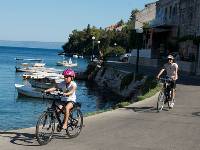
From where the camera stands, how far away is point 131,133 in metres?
13.5

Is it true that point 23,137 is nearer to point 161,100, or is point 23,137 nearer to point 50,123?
point 50,123

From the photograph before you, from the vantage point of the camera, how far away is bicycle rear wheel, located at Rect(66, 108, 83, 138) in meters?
12.6

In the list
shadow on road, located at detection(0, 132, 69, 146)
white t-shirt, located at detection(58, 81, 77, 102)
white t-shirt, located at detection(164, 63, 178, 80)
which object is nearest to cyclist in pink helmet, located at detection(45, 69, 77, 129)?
white t-shirt, located at detection(58, 81, 77, 102)

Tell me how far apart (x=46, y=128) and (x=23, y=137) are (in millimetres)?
806

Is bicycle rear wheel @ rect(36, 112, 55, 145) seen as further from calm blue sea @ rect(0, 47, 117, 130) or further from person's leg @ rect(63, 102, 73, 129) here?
calm blue sea @ rect(0, 47, 117, 130)

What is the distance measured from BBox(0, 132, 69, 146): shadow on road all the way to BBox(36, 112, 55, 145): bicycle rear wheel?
0.17 meters

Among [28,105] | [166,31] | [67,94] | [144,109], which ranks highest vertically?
[166,31]

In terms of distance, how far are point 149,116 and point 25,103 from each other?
88.8 feet

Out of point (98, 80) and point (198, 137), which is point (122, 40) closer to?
point (98, 80)

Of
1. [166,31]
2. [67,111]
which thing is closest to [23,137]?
[67,111]

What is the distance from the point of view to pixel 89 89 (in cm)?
5769

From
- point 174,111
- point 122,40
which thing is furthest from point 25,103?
point 122,40

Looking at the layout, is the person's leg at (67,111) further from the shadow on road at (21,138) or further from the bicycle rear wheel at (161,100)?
the bicycle rear wheel at (161,100)

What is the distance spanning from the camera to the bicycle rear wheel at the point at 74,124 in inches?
495
